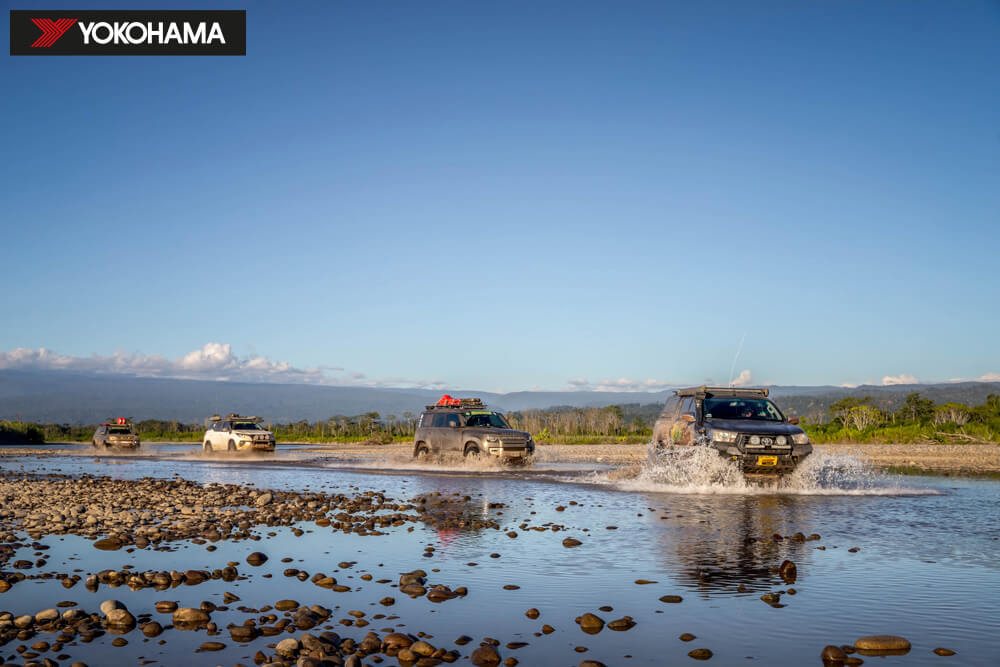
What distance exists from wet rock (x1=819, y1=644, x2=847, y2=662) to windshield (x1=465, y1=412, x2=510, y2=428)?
784 inches

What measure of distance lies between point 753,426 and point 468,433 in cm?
1034

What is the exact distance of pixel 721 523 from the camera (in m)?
11.3

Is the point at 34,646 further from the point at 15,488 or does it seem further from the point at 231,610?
the point at 15,488

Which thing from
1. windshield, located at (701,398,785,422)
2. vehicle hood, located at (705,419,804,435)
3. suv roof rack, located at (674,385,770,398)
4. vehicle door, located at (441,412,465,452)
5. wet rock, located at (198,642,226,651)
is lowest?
wet rock, located at (198,642,226,651)

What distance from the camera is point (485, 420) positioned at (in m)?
25.4

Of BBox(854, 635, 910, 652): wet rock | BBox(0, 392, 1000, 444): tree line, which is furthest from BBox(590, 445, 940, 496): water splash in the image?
BBox(854, 635, 910, 652): wet rock

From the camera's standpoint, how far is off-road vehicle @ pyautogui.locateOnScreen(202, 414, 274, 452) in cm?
3431

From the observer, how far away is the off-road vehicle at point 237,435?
34.3m

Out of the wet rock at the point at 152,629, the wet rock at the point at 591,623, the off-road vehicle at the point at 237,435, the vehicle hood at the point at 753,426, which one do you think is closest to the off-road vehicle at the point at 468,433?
the vehicle hood at the point at 753,426

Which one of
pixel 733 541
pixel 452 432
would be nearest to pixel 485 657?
pixel 733 541

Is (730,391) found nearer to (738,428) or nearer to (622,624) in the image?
(738,428)

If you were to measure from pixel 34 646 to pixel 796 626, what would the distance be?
555 centimetres

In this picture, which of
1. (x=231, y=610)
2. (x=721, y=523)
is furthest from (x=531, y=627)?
(x=721, y=523)

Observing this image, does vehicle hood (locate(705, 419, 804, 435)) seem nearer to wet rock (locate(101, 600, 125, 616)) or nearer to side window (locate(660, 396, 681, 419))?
side window (locate(660, 396, 681, 419))
